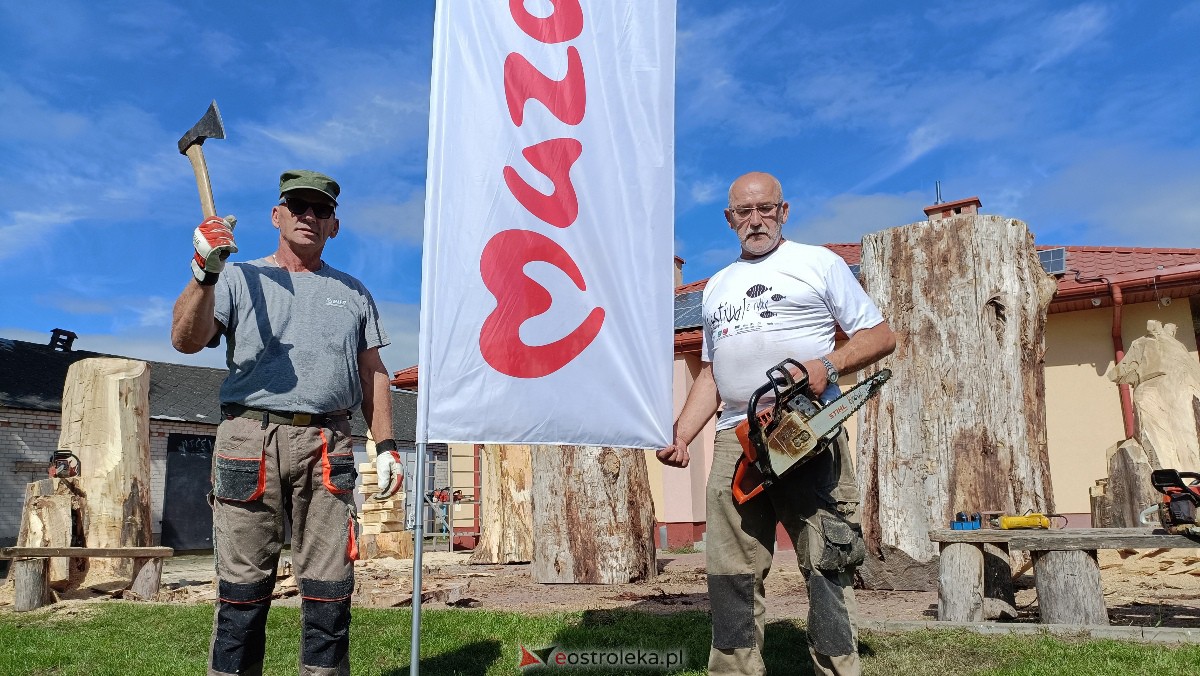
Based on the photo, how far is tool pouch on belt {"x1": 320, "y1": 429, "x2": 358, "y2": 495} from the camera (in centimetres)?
335

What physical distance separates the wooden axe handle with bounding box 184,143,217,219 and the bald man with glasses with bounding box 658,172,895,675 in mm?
2133

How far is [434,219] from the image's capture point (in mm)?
3432

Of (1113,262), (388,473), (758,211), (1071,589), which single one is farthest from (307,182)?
(1113,262)

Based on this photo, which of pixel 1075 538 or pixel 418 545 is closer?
pixel 418 545

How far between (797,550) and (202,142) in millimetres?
3022

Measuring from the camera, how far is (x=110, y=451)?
8.87 metres

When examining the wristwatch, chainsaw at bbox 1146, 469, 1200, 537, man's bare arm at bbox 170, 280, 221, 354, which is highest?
man's bare arm at bbox 170, 280, 221, 354

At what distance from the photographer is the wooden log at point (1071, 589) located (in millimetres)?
4648

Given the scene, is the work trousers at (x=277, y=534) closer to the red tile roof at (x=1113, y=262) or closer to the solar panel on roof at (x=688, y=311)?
the red tile roof at (x=1113, y=262)

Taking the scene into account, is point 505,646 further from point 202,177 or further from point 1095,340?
point 1095,340

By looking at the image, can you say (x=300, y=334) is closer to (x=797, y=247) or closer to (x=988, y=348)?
(x=797, y=247)

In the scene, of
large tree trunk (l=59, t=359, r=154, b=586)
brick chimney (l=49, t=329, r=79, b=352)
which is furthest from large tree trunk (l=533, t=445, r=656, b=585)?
brick chimney (l=49, t=329, r=79, b=352)

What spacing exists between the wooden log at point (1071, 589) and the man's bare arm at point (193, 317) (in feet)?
14.4

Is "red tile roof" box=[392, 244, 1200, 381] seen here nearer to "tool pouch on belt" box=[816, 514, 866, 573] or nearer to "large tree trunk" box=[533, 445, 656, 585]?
"large tree trunk" box=[533, 445, 656, 585]
